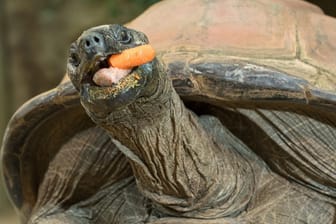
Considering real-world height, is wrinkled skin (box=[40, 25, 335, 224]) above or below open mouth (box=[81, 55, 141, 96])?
below

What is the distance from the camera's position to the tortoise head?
50.4 inches

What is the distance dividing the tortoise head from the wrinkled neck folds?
2.3 inches

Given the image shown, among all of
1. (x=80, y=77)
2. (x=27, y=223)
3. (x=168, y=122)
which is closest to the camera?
(x=80, y=77)

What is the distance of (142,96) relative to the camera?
4.53 ft

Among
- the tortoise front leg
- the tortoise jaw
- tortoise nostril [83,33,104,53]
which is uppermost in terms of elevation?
tortoise nostril [83,33,104,53]

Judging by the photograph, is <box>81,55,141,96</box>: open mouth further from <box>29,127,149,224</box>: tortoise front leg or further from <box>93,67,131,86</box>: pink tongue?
<box>29,127,149,224</box>: tortoise front leg

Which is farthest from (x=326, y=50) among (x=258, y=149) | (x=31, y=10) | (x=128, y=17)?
(x=31, y=10)

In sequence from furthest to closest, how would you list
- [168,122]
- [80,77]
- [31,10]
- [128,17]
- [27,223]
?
[31,10] → [128,17] → [27,223] → [168,122] → [80,77]

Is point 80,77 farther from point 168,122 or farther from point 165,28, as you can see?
point 165,28

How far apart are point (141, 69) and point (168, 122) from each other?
21cm

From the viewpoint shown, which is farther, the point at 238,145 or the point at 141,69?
the point at 238,145

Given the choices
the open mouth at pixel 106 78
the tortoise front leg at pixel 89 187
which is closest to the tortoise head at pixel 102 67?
the open mouth at pixel 106 78

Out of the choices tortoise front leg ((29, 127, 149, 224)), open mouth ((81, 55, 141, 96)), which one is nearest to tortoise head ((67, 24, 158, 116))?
open mouth ((81, 55, 141, 96))

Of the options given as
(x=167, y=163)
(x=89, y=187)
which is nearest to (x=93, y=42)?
(x=167, y=163)
